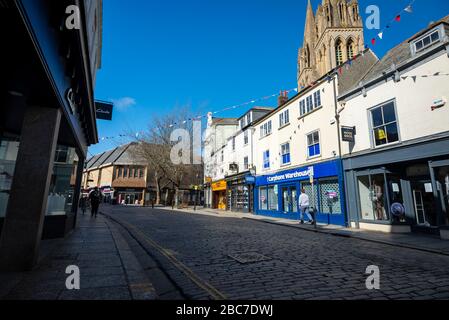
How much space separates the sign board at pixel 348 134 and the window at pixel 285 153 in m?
6.46

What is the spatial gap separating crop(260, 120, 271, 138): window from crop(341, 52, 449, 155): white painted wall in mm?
9870

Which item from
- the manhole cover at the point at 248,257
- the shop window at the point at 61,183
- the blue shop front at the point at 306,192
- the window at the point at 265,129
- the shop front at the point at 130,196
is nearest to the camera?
the manhole cover at the point at 248,257

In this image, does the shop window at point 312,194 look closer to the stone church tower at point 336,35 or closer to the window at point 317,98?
the window at point 317,98

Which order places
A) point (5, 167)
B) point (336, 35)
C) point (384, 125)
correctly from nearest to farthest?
1. point (5, 167)
2. point (384, 125)
3. point (336, 35)

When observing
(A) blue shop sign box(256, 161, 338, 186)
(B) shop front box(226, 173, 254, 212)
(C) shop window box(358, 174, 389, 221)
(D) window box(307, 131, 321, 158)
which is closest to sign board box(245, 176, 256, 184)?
(B) shop front box(226, 173, 254, 212)

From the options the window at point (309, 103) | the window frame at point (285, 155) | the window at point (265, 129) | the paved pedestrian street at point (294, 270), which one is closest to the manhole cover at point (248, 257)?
the paved pedestrian street at point (294, 270)

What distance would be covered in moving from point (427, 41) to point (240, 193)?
20.2m

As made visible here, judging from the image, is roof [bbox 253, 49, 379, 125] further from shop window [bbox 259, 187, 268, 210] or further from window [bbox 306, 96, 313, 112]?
shop window [bbox 259, 187, 268, 210]

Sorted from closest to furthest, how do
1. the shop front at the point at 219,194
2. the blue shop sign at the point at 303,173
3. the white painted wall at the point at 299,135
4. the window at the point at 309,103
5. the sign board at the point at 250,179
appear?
the blue shop sign at the point at 303,173 < the white painted wall at the point at 299,135 < the window at the point at 309,103 < the sign board at the point at 250,179 < the shop front at the point at 219,194

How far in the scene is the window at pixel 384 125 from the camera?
11.9 m

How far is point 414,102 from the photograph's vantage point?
11.0 m

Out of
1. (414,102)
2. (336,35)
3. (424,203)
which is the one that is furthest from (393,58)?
(336,35)

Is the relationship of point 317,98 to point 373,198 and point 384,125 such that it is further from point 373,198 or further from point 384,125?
point 373,198
